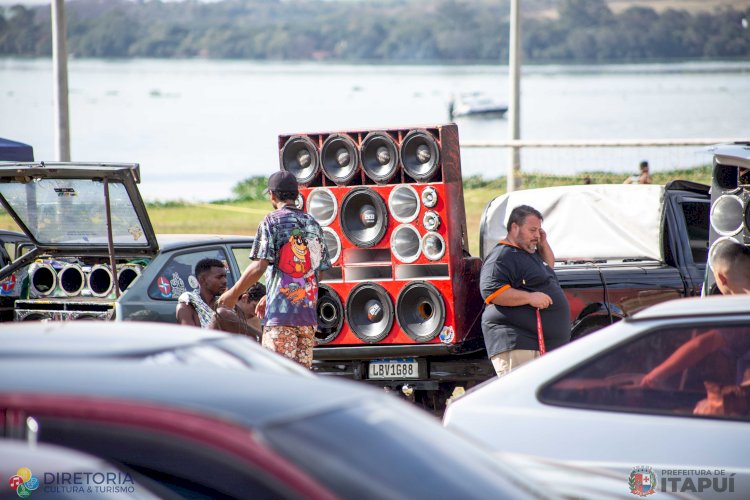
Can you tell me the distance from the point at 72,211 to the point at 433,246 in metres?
2.98

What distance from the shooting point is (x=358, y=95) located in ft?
428

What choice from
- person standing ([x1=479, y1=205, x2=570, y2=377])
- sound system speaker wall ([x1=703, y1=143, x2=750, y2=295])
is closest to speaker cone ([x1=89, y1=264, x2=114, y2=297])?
person standing ([x1=479, y1=205, x2=570, y2=377])

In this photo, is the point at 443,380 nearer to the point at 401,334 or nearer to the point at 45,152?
the point at 401,334

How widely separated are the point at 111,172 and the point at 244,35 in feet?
593

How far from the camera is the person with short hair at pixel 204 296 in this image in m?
7.75

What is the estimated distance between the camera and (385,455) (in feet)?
9.98

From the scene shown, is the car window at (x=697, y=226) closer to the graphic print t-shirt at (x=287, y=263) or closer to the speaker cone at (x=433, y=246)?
the speaker cone at (x=433, y=246)

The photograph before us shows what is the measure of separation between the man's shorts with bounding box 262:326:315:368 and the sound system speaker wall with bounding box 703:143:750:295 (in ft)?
9.79

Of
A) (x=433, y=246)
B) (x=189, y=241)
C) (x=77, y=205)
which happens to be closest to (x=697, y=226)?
(x=433, y=246)

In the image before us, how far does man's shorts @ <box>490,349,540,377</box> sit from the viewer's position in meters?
7.47

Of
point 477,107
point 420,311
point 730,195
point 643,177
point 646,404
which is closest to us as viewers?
point 646,404

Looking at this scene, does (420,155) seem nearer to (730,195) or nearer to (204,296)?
(204,296)

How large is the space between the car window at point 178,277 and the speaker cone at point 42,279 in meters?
1.35

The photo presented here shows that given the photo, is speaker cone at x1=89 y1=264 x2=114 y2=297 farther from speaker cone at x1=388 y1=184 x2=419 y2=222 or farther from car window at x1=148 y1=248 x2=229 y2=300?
speaker cone at x1=388 y1=184 x2=419 y2=222
